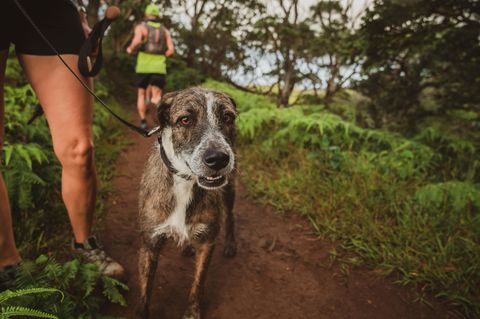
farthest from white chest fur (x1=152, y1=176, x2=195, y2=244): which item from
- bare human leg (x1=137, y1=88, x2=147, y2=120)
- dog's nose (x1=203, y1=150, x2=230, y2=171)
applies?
bare human leg (x1=137, y1=88, x2=147, y2=120)

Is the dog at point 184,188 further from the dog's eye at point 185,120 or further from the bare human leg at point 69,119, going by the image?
the bare human leg at point 69,119

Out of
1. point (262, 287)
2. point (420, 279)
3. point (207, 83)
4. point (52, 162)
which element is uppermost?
point (207, 83)

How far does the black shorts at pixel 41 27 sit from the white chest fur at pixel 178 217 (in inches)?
48.7

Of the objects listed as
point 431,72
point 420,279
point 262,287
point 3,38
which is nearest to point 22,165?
point 3,38

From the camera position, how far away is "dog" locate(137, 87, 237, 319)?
2416 mm

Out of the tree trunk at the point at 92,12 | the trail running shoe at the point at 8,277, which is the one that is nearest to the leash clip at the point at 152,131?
the trail running shoe at the point at 8,277

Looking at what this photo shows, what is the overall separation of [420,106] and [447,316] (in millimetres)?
4280

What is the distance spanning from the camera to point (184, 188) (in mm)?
2482

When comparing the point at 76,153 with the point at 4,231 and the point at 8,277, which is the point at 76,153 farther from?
the point at 8,277

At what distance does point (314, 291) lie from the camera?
3.15 m

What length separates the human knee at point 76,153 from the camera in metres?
2.28

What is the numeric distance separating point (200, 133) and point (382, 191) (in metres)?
3.26

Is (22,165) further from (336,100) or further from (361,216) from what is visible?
(336,100)

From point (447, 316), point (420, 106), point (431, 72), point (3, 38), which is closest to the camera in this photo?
point (3, 38)
